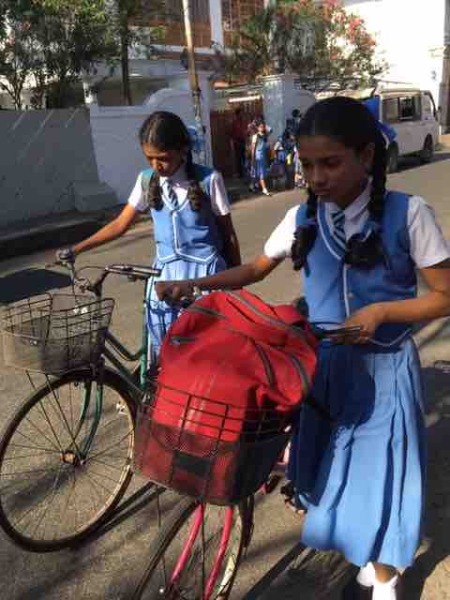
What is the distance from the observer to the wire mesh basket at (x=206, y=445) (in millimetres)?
1508

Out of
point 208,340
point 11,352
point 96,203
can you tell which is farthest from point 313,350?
point 96,203

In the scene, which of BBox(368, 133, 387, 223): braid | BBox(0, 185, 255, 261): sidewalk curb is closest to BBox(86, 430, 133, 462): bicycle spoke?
BBox(368, 133, 387, 223): braid

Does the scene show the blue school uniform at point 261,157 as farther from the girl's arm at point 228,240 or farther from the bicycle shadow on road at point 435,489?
the girl's arm at point 228,240

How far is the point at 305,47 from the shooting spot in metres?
22.2

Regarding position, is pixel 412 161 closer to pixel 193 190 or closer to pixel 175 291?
pixel 193 190

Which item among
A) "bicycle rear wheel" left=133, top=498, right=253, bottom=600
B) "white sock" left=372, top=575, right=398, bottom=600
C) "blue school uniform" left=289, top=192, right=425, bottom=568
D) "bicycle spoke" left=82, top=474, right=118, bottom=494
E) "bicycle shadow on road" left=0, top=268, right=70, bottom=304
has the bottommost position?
"bicycle shadow on road" left=0, top=268, right=70, bottom=304

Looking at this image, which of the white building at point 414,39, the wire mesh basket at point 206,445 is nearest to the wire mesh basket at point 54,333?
the wire mesh basket at point 206,445

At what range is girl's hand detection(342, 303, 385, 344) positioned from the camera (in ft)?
5.63

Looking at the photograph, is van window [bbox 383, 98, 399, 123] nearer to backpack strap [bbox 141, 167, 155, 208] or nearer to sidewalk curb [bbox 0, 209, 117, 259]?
sidewalk curb [bbox 0, 209, 117, 259]

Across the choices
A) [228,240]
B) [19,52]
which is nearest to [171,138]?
[228,240]

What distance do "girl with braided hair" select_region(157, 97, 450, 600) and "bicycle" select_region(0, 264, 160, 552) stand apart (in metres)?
0.79

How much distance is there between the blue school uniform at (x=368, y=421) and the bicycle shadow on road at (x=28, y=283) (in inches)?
206

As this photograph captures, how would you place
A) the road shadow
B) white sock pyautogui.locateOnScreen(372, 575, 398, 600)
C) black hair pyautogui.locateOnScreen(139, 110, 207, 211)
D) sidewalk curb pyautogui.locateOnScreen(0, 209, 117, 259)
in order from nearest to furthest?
white sock pyautogui.locateOnScreen(372, 575, 398, 600), black hair pyautogui.locateOnScreen(139, 110, 207, 211), sidewalk curb pyautogui.locateOnScreen(0, 209, 117, 259), the road shadow

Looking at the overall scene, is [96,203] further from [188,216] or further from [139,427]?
[139,427]
